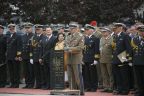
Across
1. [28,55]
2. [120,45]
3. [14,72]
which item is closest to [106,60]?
[120,45]

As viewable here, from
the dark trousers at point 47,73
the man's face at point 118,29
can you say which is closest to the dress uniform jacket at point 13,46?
the dark trousers at point 47,73

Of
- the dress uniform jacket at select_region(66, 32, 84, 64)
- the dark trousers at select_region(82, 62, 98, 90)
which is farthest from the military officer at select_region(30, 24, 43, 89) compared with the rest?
the dress uniform jacket at select_region(66, 32, 84, 64)

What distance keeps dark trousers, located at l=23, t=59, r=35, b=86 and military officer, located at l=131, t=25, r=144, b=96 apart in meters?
4.19

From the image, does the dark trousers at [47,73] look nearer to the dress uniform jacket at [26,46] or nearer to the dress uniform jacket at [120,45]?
the dress uniform jacket at [26,46]

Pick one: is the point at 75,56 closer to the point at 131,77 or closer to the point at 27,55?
the point at 131,77

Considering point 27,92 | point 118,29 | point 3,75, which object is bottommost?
point 27,92

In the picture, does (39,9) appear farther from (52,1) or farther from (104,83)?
(104,83)

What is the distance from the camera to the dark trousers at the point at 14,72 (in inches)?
676

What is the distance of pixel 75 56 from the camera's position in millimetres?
14789

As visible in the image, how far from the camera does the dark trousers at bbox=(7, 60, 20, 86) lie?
17.2 meters

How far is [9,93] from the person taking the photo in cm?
1548

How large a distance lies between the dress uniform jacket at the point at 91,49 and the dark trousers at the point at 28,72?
6.72 ft

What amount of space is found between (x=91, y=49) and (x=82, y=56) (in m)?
0.50

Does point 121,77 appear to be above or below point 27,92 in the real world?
above
